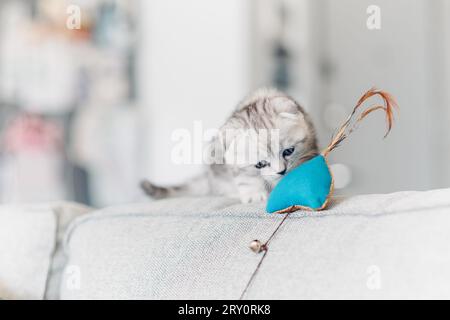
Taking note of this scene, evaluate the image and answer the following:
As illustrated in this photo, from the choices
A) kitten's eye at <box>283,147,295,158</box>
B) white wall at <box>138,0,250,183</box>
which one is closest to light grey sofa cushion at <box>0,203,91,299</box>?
kitten's eye at <box>283,147,295,158</box>

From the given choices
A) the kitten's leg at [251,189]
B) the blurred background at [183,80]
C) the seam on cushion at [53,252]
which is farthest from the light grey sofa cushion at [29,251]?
the blurred background at [183,80]

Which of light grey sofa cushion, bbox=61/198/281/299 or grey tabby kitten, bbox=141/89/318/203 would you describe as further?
grey tabby kitten, bbox=141/89/318/203

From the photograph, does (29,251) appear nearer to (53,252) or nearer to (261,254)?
(53,252)

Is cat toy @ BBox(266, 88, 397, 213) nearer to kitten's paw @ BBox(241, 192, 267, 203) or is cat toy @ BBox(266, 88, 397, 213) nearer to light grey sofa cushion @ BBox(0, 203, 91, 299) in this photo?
kitten's paw @ BBox(241, 192, 267, 203)

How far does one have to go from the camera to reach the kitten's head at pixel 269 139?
120 cm

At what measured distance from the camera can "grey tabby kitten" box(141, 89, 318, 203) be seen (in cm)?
120

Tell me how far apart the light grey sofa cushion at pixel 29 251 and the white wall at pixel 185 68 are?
1947 mm

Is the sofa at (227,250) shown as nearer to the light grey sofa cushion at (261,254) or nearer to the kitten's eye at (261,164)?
the light grey sofa cushion at (261,254)

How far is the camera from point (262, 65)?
3.24 metres

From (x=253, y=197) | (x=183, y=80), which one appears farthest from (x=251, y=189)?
(x=183, y=80)

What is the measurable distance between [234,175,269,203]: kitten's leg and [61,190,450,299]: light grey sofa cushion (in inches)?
3.2

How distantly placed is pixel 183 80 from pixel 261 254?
2432 millimetres

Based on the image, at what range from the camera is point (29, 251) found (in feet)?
3.64
